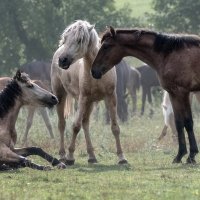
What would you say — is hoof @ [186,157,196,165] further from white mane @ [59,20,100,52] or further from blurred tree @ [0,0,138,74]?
blurred tree @ [0,0,138,74]

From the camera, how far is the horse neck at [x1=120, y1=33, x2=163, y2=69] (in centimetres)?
1300

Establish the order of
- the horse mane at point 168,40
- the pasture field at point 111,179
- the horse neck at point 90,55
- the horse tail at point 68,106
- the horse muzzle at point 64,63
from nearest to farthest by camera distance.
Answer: the pasture field at point 111,179, the horse mane at point 168,40, the horse muzzle at point 64,63, the horse neck at point 90,55, the horse tail at point 68,106

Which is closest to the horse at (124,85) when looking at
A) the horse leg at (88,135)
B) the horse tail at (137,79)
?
the horse tail at (137,79)

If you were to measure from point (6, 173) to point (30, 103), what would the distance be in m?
1.52

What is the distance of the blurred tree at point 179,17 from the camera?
32.0 meters

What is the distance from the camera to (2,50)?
3197 cm

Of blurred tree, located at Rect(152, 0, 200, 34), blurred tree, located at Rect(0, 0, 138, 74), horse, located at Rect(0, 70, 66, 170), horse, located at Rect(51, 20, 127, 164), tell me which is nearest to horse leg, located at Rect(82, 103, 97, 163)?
horse, located at Rect(51, 20, 127, 164)

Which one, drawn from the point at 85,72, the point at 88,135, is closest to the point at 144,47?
the point at 85,72

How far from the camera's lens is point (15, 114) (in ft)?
40.4

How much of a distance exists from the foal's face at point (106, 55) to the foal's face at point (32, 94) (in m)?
0.88

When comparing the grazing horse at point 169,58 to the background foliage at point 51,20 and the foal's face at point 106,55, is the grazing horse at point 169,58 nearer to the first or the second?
the foal's face at point 106,55

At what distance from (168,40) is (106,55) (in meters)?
1.02

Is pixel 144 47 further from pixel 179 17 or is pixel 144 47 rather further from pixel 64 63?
pixel 179 17

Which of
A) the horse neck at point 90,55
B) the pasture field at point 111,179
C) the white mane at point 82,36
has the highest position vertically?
the white mane at point 82,36
